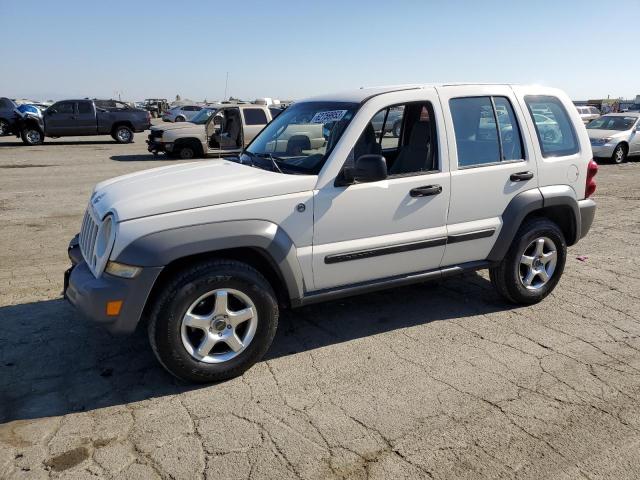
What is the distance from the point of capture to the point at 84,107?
2194 centimetres

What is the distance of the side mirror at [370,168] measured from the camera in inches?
142

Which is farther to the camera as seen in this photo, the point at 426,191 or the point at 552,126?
the point at 552,126

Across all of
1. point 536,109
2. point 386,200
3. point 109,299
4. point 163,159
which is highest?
point 536,109

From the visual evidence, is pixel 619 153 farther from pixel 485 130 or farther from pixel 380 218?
pixel 380 218

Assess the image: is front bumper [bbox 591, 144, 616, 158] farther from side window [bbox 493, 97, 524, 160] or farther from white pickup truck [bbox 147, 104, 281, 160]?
side window [bbox 493, 97, 524, 160]

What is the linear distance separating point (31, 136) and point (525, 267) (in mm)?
21584

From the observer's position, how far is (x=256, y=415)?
3.21 meters

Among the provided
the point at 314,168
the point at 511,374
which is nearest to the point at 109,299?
the point at 314,168

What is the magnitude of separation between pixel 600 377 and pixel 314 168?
2.41 meters

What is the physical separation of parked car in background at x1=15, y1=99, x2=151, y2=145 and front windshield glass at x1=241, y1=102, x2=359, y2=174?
19.7 m

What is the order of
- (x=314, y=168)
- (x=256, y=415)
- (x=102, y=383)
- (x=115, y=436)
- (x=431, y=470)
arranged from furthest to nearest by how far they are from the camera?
(x=314, y=168) → (x=102, y=383) → (x=256, y=415) → (x=115, y=436) → (x=431, y=470)

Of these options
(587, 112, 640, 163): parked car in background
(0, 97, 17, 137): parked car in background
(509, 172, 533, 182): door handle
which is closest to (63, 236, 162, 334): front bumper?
(509, 172, 533, 182): door handle

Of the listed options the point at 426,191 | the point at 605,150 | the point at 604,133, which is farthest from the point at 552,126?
the point at 604,133

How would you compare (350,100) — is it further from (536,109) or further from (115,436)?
(115,436)
